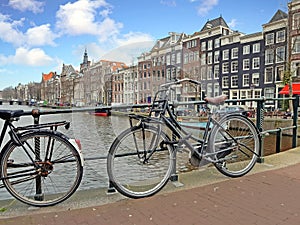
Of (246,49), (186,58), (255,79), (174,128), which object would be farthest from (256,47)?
(174,128)

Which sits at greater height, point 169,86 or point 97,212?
point 169,86

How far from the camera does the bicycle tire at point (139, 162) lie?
7.55 feet

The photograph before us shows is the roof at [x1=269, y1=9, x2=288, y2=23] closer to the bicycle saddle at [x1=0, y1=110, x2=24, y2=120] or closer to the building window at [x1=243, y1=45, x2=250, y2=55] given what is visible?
the building window at [x1=243, y1=45, x2=250, y2=55]

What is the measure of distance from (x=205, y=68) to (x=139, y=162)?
1.19m

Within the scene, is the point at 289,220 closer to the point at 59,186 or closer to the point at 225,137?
the point at 225,137

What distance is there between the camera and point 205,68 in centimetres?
283

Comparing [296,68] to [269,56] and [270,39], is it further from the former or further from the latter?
[270,39]

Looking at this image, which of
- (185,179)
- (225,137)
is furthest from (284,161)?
(185,179)

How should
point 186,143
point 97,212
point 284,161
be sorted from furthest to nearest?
point 284,161 < point 186,143 < point 97,212

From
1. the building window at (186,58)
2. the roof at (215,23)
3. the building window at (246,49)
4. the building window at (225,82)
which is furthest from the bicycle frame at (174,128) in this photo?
the roof at (215,23)

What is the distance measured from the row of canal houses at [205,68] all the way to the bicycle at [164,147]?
0.16 m

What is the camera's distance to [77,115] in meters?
2.47

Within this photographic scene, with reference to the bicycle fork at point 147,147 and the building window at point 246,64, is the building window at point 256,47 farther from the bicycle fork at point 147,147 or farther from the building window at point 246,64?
the bicycle fork at point 147,147

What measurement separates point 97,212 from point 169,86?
1.25m
